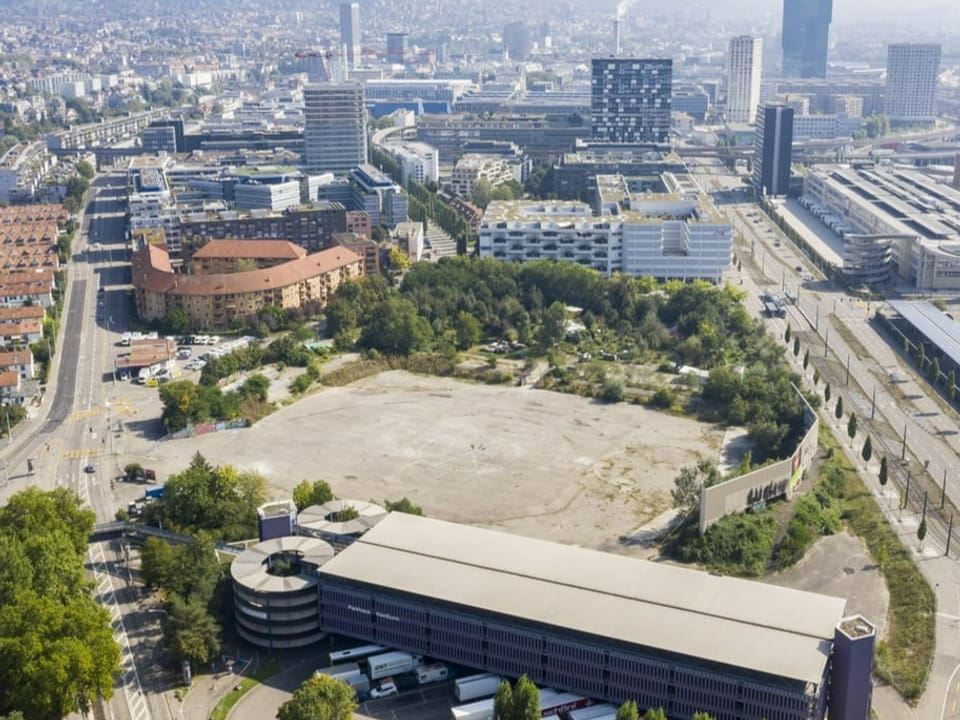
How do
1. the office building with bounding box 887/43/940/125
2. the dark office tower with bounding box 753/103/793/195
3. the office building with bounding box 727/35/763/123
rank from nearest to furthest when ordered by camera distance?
the dark office tower with bounding box 753/103/793/195, the office building with bounding box 887/43/940/125, the office building with bounding box 727/35/763/123

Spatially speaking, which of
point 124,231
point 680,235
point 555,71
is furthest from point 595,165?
point 555,71

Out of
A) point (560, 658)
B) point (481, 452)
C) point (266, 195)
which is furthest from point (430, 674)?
point (266, 195)

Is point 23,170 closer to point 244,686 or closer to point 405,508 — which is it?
point 405,508

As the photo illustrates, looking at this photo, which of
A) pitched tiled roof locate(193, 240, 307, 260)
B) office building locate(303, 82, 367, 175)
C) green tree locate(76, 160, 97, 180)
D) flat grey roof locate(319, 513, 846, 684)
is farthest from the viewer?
green tree locate(76, 160, 97, 180)

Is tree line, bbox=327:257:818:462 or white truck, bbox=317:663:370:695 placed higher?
tree line, bbox=327:257:818:462

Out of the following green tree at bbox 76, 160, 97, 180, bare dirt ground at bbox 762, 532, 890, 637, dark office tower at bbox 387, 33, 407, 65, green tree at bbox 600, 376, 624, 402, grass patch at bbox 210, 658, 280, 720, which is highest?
dark office tower at bbox 387, 33, 407, 65

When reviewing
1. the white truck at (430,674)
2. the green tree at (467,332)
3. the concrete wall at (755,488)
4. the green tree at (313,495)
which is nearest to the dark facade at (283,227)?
the green tree at (467,332)

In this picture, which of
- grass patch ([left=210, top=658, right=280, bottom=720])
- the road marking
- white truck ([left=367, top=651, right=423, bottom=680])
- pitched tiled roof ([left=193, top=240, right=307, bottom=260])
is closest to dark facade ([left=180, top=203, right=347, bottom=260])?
pitched tiled roof ([left=193, top=240, right=307, bottom=260])

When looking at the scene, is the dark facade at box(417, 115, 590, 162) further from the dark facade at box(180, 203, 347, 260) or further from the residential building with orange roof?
the residential building with orange roof

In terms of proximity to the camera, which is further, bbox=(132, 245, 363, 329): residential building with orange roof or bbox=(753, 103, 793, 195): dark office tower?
bbox=(753, 103, 793, 195): dark office tower
